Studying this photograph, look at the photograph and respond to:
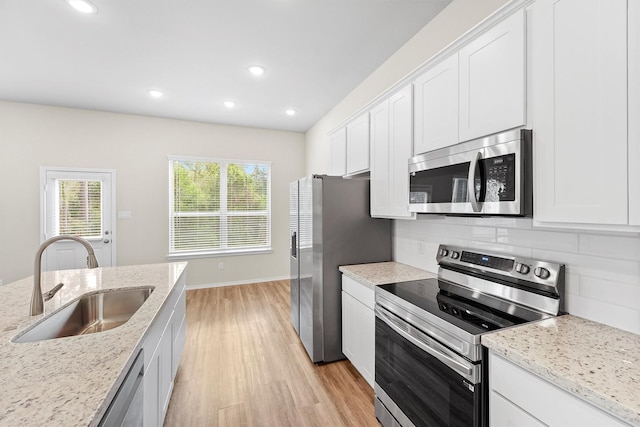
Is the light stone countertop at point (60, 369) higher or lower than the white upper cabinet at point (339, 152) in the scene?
lower

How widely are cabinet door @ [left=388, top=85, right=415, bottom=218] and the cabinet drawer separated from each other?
609 mm

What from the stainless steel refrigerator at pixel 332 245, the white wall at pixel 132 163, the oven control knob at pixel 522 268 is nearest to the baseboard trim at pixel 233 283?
the white wall at pixel 132 163

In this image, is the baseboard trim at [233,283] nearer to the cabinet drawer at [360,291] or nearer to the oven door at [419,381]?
the cabinet drawer at [360,291]

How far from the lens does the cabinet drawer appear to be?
2.05 meters

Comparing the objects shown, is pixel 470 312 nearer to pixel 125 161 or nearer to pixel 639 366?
pixel 639 366

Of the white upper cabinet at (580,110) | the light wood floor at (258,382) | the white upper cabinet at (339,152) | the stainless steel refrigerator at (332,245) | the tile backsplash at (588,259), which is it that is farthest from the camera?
the white upper cabinet at (339,152)

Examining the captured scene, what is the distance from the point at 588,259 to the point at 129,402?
1996 millimetres

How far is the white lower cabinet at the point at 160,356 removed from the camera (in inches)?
52.2

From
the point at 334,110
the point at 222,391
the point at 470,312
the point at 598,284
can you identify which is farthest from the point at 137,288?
the point at 334,110

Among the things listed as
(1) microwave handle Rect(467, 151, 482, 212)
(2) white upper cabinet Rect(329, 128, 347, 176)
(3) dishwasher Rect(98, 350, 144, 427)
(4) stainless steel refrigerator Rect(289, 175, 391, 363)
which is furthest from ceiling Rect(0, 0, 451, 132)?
(3) dishwasher Rect(98, 350, 144, 427)

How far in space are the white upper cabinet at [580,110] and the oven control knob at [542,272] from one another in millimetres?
353

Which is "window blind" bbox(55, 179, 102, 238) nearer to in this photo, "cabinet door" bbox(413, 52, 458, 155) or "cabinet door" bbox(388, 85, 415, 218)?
"cabinet door" bbox(388, 85, 415, 218)

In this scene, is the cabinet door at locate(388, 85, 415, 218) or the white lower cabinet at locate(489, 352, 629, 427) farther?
the cabinet door at locate(388, 85, 415, 218)

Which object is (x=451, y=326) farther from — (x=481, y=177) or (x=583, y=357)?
(x=481, y=177)
